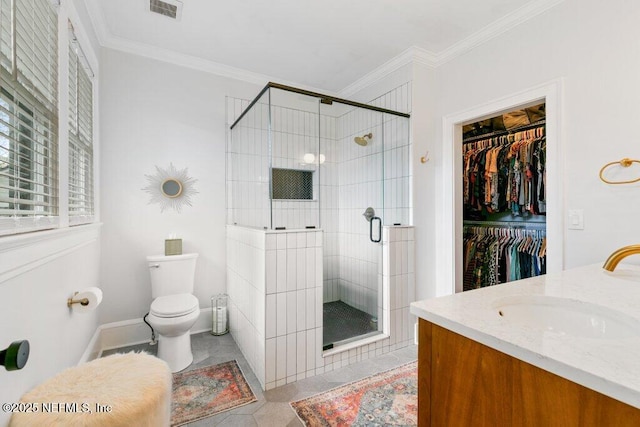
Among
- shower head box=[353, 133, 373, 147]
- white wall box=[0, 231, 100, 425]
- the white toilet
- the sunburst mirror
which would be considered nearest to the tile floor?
the white toilet

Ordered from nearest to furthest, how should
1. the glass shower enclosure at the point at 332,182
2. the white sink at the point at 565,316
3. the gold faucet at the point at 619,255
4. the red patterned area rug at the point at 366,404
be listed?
the white sink at the point at 565,316 < the gold faucet at the point at 619,255 < the red patterned area rug at the point at 366,404 < the glass shower enclosure at the point at 332,182

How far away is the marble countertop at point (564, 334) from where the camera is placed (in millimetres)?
503

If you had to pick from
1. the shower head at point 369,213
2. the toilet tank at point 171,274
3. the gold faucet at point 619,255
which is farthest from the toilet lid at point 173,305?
the gold faucet at point 619,255

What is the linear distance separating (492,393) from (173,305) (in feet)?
6.97

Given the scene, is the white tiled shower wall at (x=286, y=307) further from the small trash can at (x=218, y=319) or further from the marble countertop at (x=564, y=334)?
the marble countertop at (x=564, y=334)

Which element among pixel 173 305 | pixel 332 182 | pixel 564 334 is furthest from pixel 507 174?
pixel 173 305

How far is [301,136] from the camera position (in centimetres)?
238

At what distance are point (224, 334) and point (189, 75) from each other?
251cm

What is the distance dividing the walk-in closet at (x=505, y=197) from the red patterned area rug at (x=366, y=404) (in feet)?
6.19

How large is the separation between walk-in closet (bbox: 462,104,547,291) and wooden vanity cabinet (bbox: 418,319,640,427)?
2.74 metres

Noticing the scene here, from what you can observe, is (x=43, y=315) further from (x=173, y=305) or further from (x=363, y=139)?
(x=363, y=139)

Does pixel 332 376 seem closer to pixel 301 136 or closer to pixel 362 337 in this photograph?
pixel 362 337

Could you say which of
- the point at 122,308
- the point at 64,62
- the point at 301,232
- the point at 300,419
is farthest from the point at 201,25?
the point at 300,419

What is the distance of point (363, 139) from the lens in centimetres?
278
